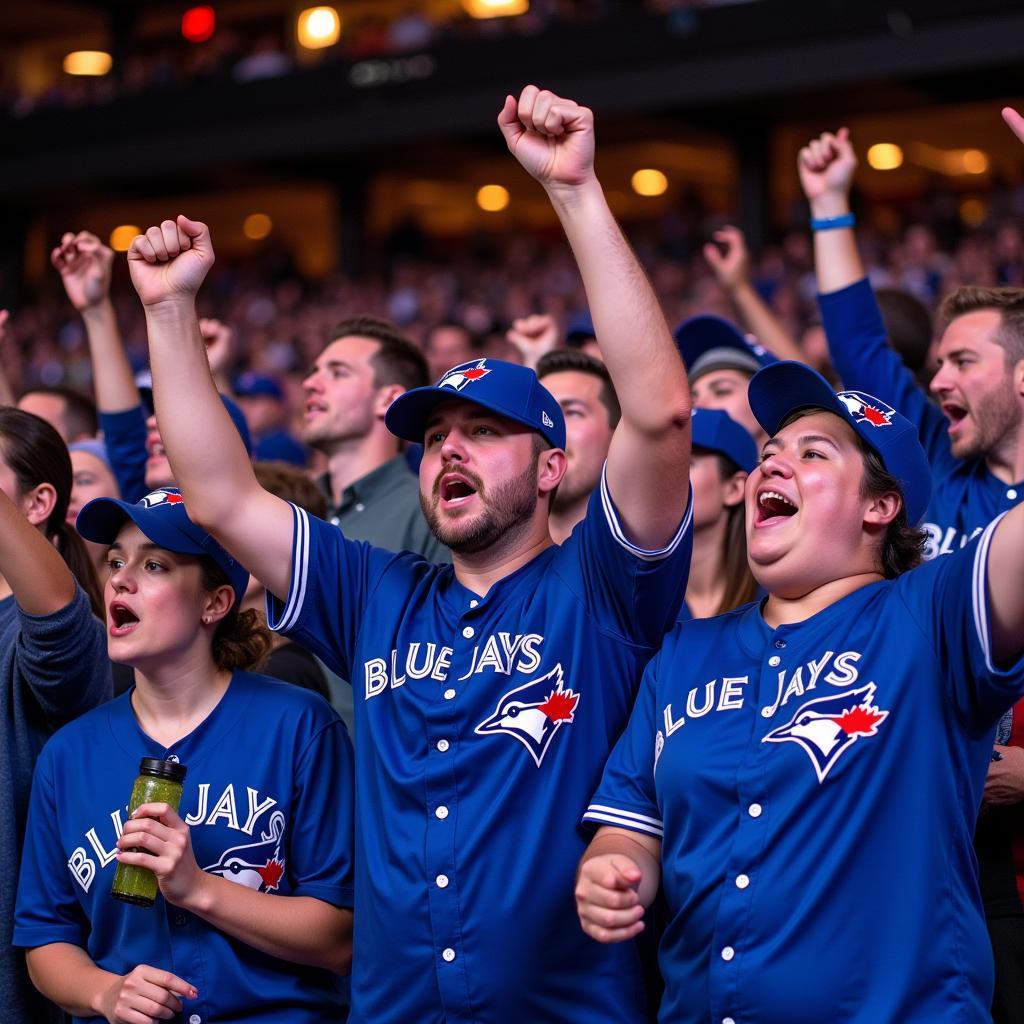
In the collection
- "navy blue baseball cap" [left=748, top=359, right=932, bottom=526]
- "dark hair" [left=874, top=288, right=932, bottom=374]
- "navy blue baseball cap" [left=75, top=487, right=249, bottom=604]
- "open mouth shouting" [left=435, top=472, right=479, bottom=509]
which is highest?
"dark hair" [left=874, top=288, right=932, bottom=374]

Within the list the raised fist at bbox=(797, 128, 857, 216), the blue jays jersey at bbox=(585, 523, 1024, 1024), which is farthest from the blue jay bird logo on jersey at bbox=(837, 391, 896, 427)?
the raised fist at bbox=(797, 128, 857, 216)

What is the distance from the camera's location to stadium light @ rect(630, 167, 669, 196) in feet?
62.7

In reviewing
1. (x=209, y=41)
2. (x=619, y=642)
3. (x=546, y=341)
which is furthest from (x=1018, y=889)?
(x=209, y=41)

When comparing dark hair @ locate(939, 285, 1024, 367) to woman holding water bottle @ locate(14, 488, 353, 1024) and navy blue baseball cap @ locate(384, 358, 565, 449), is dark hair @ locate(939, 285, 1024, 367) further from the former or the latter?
woman holding water bottle @ locate(14, 488, 353, 1024)

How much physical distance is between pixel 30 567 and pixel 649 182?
17126 mm

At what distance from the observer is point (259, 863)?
9.34 feet

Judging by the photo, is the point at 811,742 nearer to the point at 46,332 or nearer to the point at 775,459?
the point at 775,459

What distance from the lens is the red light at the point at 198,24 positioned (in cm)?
1930

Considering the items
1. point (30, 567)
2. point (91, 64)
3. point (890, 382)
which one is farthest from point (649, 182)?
point (30, 567)

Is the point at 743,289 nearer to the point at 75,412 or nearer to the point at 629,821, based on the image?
the point at 75,412

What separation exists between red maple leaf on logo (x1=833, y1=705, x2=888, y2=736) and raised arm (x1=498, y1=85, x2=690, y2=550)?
17.5 inches

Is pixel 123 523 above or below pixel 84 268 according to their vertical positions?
below

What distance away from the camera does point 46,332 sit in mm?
16391

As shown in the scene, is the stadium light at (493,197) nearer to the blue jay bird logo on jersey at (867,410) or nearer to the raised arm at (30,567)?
the raised arm at (30,567)
